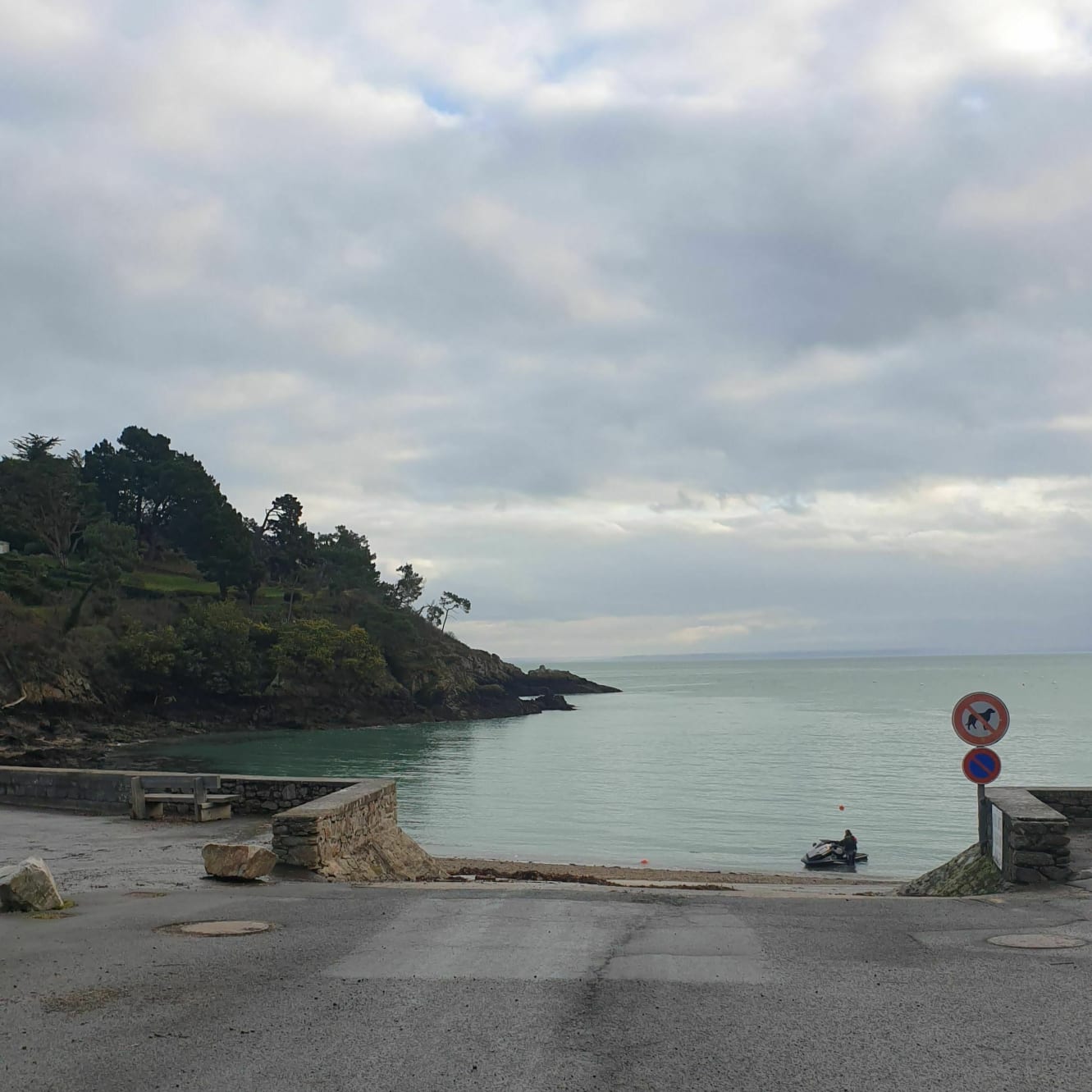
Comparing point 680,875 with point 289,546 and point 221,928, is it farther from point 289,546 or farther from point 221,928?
point 289,546

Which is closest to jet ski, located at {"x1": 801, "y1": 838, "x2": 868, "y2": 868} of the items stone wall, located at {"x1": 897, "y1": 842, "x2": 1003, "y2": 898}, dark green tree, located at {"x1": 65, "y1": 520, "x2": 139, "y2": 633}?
stone wall, located at {"x1": 897, "y1": 842, "x2": 1003, "y2": 898}

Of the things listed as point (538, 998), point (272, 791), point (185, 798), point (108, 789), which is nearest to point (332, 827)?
point (272, 791)

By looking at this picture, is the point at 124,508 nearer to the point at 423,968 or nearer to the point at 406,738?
the point at 406,738

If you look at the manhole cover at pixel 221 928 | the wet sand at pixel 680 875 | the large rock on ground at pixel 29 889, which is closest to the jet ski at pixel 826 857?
the wet sand at pixel 680 875

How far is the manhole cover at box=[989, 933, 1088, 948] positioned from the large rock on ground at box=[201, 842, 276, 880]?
7.57m

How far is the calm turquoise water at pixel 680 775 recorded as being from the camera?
109ft

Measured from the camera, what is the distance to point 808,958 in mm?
7656

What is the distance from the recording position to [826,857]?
28359 millimetres

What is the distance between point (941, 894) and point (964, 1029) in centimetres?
799

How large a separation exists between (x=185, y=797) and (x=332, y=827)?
17.7 ft

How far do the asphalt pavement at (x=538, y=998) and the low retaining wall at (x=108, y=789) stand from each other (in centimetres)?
673

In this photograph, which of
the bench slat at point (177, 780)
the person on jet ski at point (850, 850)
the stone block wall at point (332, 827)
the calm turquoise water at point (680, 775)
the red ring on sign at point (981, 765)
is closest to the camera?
the stone block wall at point (332, 827)

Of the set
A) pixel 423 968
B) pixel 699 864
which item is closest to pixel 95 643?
pixel 699 864

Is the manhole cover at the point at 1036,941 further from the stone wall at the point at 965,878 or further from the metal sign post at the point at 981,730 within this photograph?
the metal sign post at the point at 981,730
